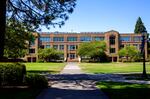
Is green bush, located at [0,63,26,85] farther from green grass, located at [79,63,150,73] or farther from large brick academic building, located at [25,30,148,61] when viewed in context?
large brick academic building, located at [25,30,148,61]

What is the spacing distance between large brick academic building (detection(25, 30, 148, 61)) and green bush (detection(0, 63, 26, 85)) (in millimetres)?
109594

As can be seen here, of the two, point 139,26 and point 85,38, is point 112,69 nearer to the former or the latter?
point 85,38

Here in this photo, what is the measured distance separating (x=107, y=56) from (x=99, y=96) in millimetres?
111594

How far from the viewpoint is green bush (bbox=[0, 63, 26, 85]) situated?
17109 mm

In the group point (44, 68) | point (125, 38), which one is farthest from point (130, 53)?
point (44, 68)

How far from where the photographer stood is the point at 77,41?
132500mm

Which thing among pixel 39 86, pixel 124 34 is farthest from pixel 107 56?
pixel 39 86

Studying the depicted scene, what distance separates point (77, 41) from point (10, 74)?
115 meters

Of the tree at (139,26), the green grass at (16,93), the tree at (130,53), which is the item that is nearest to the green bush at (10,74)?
the green grass at (16,93)

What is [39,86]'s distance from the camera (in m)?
18.6

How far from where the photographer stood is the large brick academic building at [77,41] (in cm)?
12800

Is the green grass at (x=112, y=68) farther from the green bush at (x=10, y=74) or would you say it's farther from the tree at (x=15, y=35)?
the green bush at (x=10, y=74)

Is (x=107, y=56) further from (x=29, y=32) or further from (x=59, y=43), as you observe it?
(x=29, y=32)

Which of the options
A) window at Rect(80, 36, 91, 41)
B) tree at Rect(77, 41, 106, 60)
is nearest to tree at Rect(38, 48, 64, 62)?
tree at Rect(77, 41, 106, 60)
